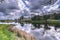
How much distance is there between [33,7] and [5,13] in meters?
0.33

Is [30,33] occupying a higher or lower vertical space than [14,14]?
lower

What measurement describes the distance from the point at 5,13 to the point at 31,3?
1.06 feet

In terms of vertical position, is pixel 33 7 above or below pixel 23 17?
above

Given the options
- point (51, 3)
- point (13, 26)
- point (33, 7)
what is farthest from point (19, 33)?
point (51, 3)

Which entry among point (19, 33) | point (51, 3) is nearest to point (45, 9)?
point (51, 3)

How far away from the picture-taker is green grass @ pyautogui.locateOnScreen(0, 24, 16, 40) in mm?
1632

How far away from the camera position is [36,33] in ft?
5.45

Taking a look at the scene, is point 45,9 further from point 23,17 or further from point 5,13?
point 5,13

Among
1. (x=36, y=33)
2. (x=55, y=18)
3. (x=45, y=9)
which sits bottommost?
(x=36, y=33)

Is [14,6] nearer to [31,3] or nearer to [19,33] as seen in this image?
[31,3]

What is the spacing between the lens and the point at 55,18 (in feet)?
5.44

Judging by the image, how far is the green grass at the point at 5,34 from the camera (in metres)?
1.63

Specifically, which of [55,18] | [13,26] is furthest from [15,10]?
[55,18]

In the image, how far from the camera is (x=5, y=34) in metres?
1.66
